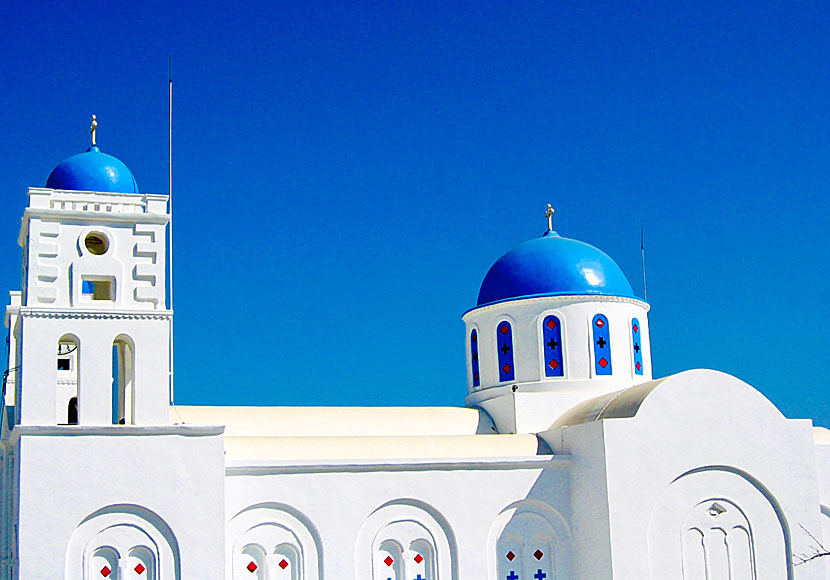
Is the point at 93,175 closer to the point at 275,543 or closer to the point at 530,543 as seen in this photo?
the point at 275,543

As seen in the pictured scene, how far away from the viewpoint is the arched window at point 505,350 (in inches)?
897

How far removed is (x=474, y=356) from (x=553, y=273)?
8.42 ft

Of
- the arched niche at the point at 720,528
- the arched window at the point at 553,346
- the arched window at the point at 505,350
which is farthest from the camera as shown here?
the arched window at the point at 505,350

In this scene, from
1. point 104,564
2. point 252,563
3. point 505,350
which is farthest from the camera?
point 505,350

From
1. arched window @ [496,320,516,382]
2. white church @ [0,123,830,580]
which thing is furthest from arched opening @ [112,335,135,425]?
arched window @ [496,320,516,382]

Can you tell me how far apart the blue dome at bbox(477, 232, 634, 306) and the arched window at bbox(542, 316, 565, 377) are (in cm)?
62

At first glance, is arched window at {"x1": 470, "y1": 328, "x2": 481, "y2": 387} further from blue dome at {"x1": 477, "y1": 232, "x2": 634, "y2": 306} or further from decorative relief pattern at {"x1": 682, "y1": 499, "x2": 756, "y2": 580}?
decorative relief pattern at {"x1": 682, "y1": 499, "x2": 756, "y2": 580}

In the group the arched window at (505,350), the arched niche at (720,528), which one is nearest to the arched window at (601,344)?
the arched window at (505,350)

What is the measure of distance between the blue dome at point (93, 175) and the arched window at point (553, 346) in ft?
29.0

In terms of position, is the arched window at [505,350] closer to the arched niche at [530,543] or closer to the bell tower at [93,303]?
the arched niche at [530,543]

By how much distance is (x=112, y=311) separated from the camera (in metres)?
16.5

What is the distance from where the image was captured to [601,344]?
2259cm

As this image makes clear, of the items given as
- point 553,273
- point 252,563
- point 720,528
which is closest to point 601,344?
point 553,273

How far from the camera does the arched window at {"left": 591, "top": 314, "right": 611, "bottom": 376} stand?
2247 centimetres
